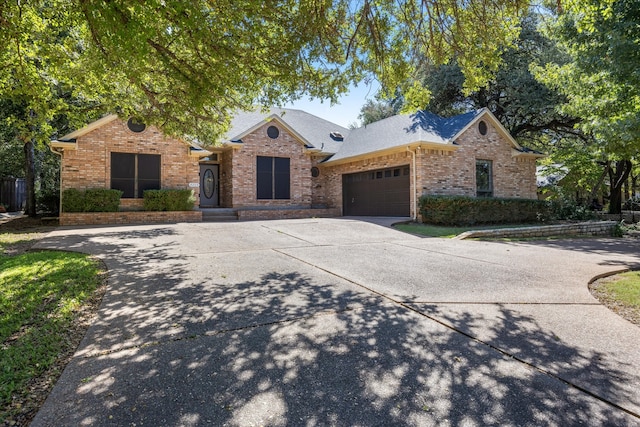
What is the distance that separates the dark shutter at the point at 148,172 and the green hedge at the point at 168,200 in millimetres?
748

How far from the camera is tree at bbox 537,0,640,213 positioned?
317 inches

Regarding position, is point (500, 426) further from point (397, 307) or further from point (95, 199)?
point (95, 199)

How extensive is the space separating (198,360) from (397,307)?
7.28 ft

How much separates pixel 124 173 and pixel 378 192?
11522mm

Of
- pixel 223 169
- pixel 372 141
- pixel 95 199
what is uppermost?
pixel 372 141

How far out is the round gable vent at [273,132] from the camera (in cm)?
1806

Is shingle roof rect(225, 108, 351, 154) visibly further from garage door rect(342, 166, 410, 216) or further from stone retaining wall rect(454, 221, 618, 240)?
stone retaining wall rect(454, 221, 618, 240)

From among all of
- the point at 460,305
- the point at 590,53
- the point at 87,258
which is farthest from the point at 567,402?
the point at 590,53

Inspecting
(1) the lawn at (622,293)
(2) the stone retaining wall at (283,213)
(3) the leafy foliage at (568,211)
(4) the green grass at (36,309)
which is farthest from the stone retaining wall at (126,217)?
(3) the leafy foliage at (568,211)

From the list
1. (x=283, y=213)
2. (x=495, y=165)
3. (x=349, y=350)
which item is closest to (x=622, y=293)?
(x=349, y=350)

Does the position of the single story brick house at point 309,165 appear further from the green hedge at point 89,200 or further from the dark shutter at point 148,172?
the green hedge at point 89,200

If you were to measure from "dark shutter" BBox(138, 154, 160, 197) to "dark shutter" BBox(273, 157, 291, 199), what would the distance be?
5.51m

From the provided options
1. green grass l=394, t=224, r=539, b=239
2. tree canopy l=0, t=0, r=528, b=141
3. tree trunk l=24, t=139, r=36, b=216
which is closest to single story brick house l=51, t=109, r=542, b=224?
green grass l=394, t=224, r=539, b=239

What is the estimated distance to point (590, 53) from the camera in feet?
30.8
